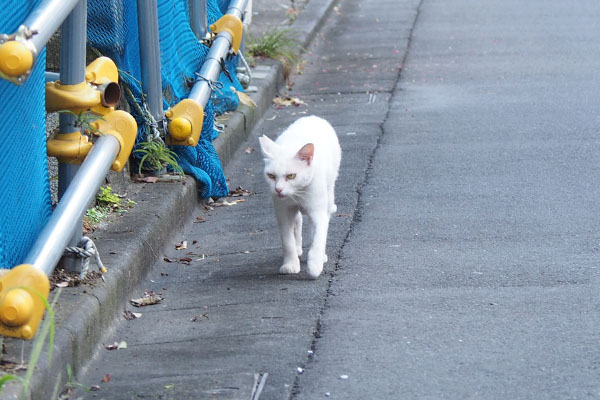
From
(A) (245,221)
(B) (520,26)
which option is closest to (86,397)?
(A) (245,221)

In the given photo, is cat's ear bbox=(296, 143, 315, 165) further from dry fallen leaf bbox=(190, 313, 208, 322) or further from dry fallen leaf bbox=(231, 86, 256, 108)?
dry fallen leaf bbox=(231, 86, 256, 108)

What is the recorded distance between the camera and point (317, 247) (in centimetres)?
480

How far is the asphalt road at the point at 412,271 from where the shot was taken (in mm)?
3674

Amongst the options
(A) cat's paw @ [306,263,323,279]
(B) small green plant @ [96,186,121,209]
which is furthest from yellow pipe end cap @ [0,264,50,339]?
(B) small green plant @ [96,186,121,209]

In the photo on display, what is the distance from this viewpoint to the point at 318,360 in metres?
3.81

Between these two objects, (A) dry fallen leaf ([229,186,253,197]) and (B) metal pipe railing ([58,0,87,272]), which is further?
(A) dry fallen leaf ([229,186,253,197])

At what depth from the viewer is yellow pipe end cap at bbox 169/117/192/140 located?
5742 millimetres

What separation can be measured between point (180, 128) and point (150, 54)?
0.45 m

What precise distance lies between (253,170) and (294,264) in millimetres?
2114

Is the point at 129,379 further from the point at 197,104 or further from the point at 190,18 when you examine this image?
the point at 190,18

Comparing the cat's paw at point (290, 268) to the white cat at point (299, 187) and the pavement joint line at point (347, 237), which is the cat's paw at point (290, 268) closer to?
the white cat at point (299, 187)

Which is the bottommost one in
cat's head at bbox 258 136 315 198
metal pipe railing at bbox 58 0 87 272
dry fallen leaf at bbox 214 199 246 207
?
dry fallen leaf at bbox 214 199 246 207

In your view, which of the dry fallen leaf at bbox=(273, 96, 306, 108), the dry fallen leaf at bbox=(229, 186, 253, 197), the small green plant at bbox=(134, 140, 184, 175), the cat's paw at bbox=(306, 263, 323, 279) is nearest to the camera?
the cat's paw at bbox=(306, 263, 323, 279)

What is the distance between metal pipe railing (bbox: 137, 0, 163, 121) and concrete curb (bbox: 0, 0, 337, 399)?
0.48 metres
